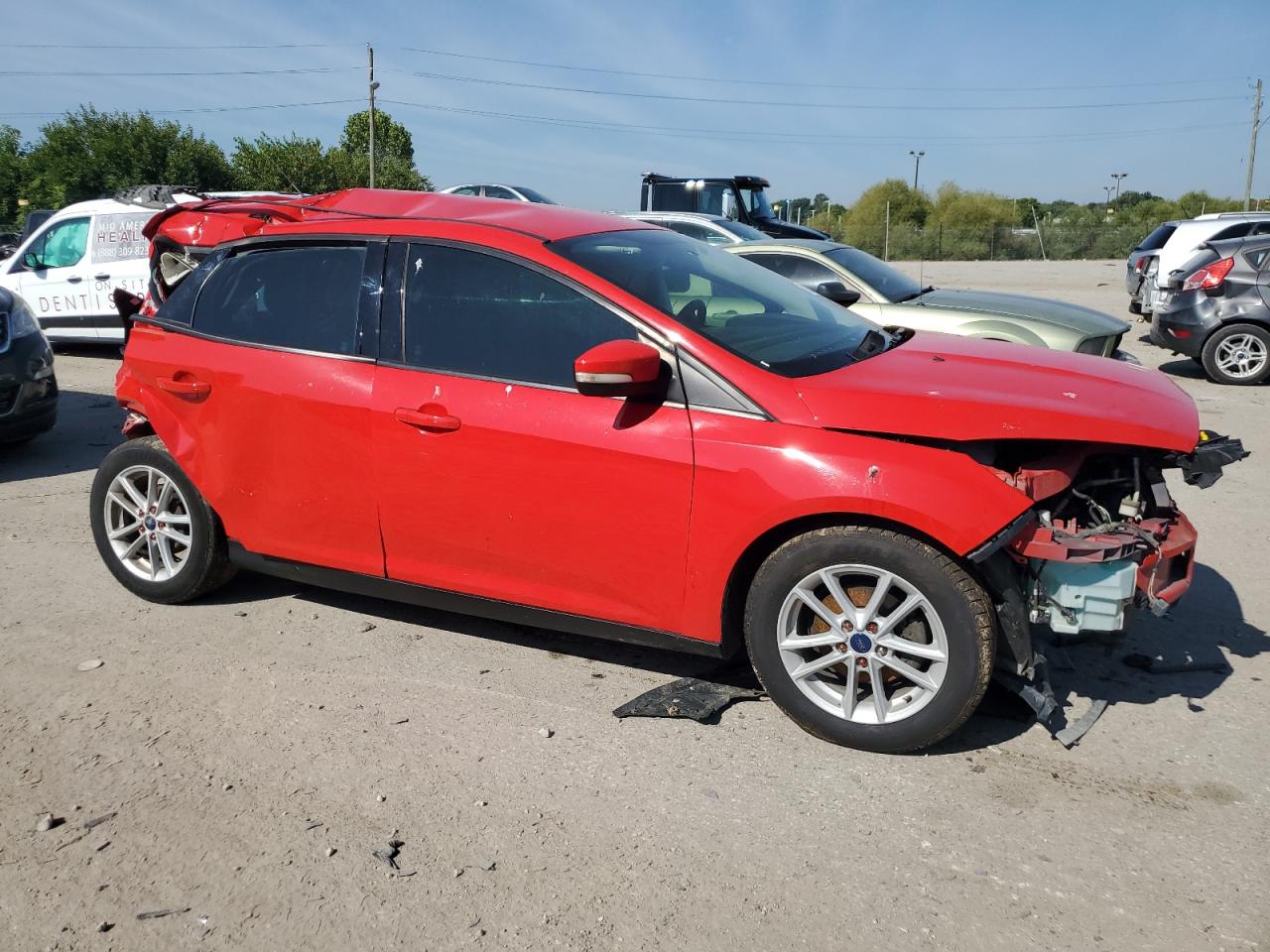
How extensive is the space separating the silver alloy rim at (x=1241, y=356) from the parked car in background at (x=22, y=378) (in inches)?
434

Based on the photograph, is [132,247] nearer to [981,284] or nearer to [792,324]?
[792,324]

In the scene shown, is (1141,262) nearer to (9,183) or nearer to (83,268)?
(83,268)

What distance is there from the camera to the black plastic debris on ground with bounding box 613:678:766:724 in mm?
3732

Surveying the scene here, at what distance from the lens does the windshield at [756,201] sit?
2203 cm

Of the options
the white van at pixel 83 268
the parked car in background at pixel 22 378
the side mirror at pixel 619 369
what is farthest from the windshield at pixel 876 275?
the white van at pixel 83 268

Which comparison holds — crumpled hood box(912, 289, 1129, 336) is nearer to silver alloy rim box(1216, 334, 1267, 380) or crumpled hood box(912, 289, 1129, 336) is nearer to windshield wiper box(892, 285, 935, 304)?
windshield wiper box(892, 285, 935, 304)

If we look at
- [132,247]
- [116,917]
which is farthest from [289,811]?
[132,247]

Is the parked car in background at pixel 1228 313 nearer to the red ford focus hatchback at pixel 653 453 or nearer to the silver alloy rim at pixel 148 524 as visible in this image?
the red ford focus hatchback at pixel 653 453

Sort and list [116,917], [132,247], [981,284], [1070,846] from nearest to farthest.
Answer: [116,917] → [1070,846] → [132,247] → [981,284]

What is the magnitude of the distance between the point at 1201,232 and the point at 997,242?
3709 cm

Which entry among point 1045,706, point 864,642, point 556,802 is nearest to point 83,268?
point 556,802

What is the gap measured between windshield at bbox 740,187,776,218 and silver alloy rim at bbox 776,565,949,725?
19420 millimetres

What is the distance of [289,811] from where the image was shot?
10.4 feet

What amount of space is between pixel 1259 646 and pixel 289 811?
381 centimetres
